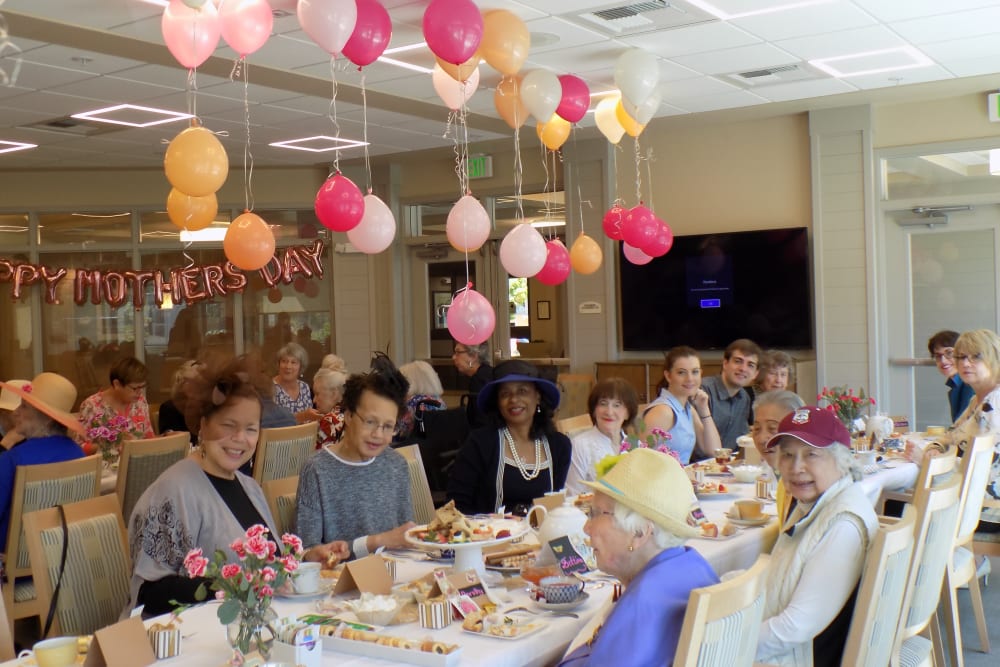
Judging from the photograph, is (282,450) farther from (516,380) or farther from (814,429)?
(814,429)

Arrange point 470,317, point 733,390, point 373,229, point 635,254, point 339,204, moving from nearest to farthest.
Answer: point 339,204 < point 470,317 < point 373,229 < point 733,390 < point 635,254

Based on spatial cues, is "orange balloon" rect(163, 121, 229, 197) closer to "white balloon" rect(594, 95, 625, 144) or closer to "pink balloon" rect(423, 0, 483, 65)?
"pink balloon" rect(423, 0, 483, 65)

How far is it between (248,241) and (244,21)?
1.46 m

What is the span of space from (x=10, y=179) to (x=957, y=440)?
1031cm

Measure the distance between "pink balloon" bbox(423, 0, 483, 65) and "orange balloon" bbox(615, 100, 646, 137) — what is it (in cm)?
213

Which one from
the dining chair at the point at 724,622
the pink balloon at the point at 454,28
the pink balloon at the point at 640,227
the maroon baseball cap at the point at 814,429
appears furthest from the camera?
the pink balloon at the point at 640,227

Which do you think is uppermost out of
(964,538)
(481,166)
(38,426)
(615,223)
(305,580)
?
(481,166)

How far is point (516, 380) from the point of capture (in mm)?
4414

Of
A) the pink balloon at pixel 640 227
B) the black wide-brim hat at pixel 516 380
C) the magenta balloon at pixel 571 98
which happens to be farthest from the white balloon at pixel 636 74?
the black wide-brim hat at pixel 516 380

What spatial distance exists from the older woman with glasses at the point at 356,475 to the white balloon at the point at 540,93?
107 inches

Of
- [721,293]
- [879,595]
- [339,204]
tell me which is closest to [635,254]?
[721,293]

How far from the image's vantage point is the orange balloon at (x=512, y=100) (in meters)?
6.15

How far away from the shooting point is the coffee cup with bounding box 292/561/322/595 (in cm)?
290

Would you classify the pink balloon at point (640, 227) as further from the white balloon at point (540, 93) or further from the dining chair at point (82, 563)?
the dining chair at point (82, 563)
